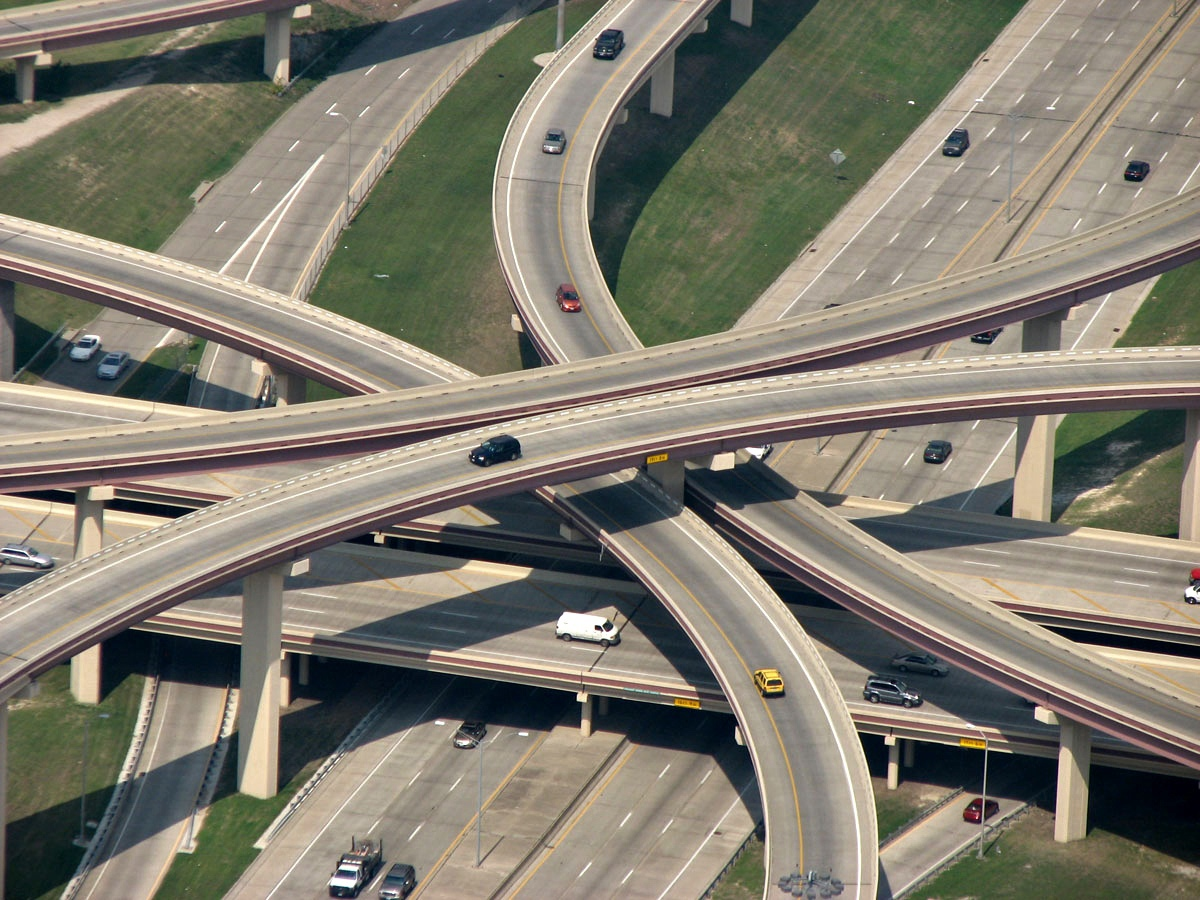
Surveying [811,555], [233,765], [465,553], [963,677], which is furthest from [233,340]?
[963,677]

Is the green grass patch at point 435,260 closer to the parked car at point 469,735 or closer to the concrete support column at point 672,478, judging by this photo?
the concrete support column at point 672,478

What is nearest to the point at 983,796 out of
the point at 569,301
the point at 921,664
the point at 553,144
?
the point at 921,664

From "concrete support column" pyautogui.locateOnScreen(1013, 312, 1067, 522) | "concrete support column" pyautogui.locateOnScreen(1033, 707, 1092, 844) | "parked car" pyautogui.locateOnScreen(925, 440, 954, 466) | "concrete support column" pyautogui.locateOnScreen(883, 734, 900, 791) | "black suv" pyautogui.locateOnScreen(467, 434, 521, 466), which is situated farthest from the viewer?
"parked car" pyautogui.locateOnScreen(925, 440, 954, 466)

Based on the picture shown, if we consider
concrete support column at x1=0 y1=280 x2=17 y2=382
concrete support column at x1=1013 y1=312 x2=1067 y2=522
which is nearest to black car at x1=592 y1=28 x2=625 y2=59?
concrete support column at x1=1013 y1=312 x2=1067 y2=522

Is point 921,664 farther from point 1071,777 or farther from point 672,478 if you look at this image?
point 672,478

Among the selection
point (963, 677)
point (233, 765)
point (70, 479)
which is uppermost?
point (70, 479)

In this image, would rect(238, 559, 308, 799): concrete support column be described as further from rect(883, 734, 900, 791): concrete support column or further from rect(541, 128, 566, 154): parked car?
rect(541, 128, 566, 154): parked car

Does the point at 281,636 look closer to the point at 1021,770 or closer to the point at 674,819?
the point at 674,819
